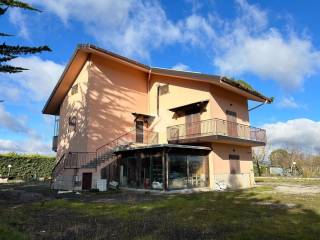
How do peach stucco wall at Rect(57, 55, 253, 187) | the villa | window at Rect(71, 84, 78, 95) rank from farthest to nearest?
window at Rect(71, 84, 78, 95) → peach stucco wall at Rect(57, 55, 253, 187) → the villa

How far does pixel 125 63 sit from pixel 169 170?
978 centimetres

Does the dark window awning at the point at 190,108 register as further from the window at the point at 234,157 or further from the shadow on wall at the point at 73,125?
the shadow on wall at the point at 73,125

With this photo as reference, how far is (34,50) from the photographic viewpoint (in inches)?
386

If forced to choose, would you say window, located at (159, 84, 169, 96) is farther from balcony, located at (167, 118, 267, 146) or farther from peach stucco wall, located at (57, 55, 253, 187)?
balcony, located at (167, 118, 267, 146)

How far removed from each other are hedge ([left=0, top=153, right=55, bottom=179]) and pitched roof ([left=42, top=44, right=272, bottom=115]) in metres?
9.28

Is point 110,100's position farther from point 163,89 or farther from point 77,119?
point 163,89

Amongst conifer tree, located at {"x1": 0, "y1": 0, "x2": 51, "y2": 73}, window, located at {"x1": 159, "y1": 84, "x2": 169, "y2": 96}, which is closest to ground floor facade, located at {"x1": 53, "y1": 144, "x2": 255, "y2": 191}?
window, located at {"x1": 159, "y1": 84, "x2": 169, "y2": 96}

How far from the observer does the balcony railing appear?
19.8 m

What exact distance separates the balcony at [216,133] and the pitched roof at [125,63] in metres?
2.51

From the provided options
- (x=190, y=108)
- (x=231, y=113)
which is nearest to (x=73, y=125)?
(x=190, y=108)

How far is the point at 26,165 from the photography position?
33094 millimetres

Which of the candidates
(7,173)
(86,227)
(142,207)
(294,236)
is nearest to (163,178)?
(142,207)

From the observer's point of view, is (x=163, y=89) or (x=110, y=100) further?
(x=163, y=89)

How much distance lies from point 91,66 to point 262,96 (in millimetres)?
13225
